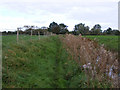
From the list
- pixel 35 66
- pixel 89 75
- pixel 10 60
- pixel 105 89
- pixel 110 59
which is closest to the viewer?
pixel 105 89

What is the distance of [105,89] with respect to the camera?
5.52m

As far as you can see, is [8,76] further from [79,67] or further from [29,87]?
[79,67]

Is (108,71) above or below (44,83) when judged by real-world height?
above

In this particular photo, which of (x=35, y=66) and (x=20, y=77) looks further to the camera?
(x=35, y=66)

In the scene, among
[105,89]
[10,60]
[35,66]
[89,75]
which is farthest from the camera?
[35,66]

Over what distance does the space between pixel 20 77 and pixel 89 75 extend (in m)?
2.54

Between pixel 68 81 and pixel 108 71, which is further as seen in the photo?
pixel 68 81

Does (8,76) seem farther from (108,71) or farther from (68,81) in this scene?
(108,71)

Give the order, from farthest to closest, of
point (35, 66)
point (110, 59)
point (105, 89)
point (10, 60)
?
point (35, 66)
point (10, 60)
point (110, 59)
point (105, 89)

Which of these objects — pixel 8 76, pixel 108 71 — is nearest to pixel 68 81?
pixel 108 71

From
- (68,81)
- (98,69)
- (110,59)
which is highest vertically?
(110,59)

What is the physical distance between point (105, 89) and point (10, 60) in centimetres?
410

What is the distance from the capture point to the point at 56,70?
804cm

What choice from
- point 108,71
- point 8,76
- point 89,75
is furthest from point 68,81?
point 8,76
